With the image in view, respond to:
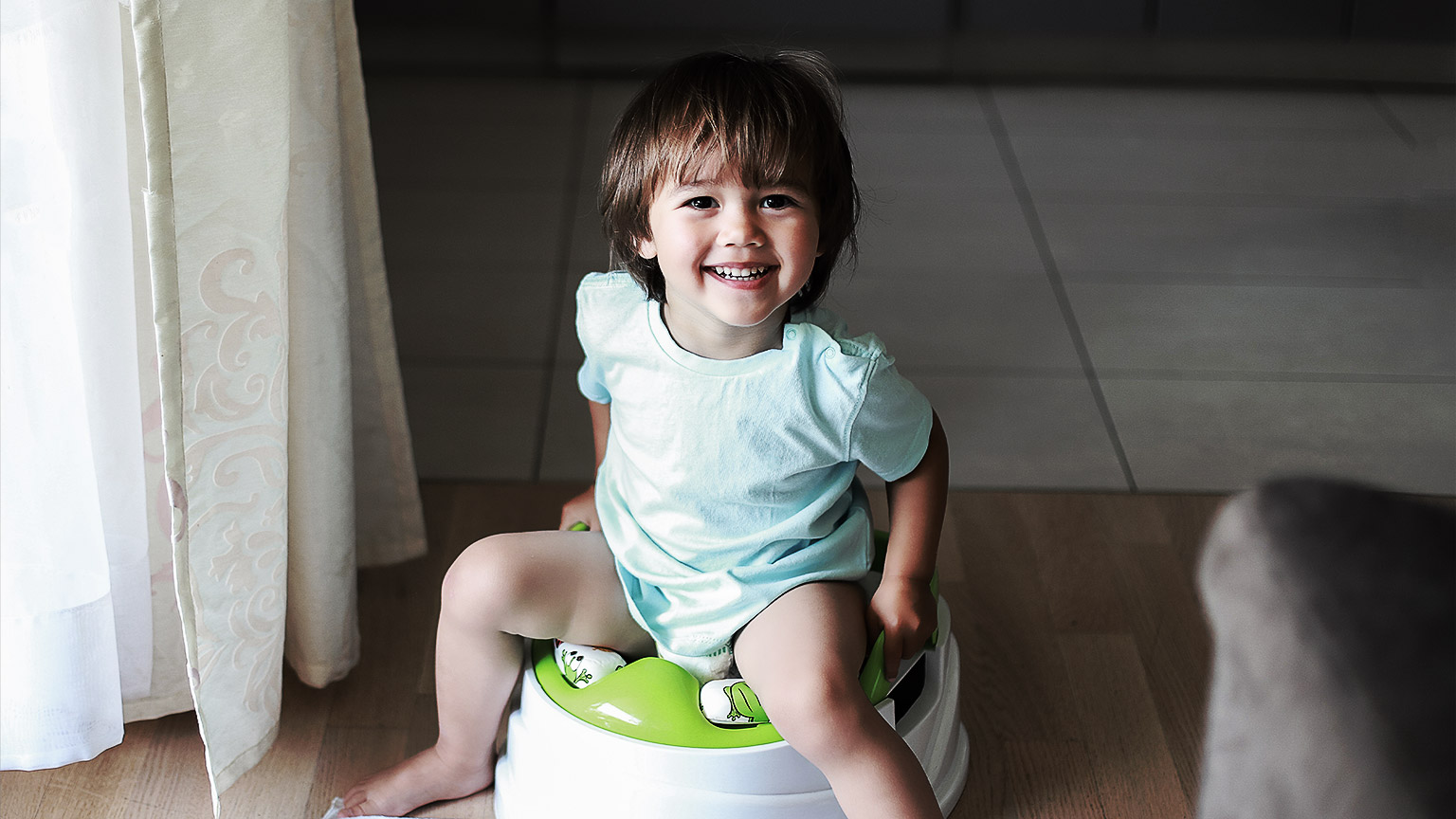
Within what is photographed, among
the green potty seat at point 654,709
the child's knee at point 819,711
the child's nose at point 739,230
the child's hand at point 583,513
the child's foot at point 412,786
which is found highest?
the child's nose at point 739,230

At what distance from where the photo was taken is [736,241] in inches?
37.7

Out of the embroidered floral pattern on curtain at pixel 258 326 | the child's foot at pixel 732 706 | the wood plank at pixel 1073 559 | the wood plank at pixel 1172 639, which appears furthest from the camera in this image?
the wood plank at pixel 1073 559

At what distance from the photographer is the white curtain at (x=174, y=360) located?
92 centimetres

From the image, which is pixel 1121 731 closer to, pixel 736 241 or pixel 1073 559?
pixel 1073 559

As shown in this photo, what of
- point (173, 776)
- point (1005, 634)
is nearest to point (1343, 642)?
point (1005, 634)

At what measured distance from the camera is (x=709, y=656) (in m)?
1.07

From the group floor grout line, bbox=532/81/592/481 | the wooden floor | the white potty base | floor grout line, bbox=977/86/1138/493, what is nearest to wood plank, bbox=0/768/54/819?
the wooden floor

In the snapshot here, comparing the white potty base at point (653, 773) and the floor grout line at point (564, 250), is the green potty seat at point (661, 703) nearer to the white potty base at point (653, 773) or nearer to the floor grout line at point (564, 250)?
the white potty base at point (653, 773)

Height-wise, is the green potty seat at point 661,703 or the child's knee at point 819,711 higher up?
the child's knee at point 819,711

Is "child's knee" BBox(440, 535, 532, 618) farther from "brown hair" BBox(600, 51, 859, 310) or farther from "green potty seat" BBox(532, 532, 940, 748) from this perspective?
"brown hair" BBox(600, 51, 859, 310)

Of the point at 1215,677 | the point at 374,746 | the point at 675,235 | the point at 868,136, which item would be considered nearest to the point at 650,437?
the point at 675,235

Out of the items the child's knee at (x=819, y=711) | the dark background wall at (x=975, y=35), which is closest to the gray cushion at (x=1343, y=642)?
the child's knee at (x=819, y=711)

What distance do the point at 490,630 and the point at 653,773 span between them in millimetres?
177

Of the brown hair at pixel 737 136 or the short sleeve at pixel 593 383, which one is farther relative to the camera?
the short sleeve at pixel 593 383
